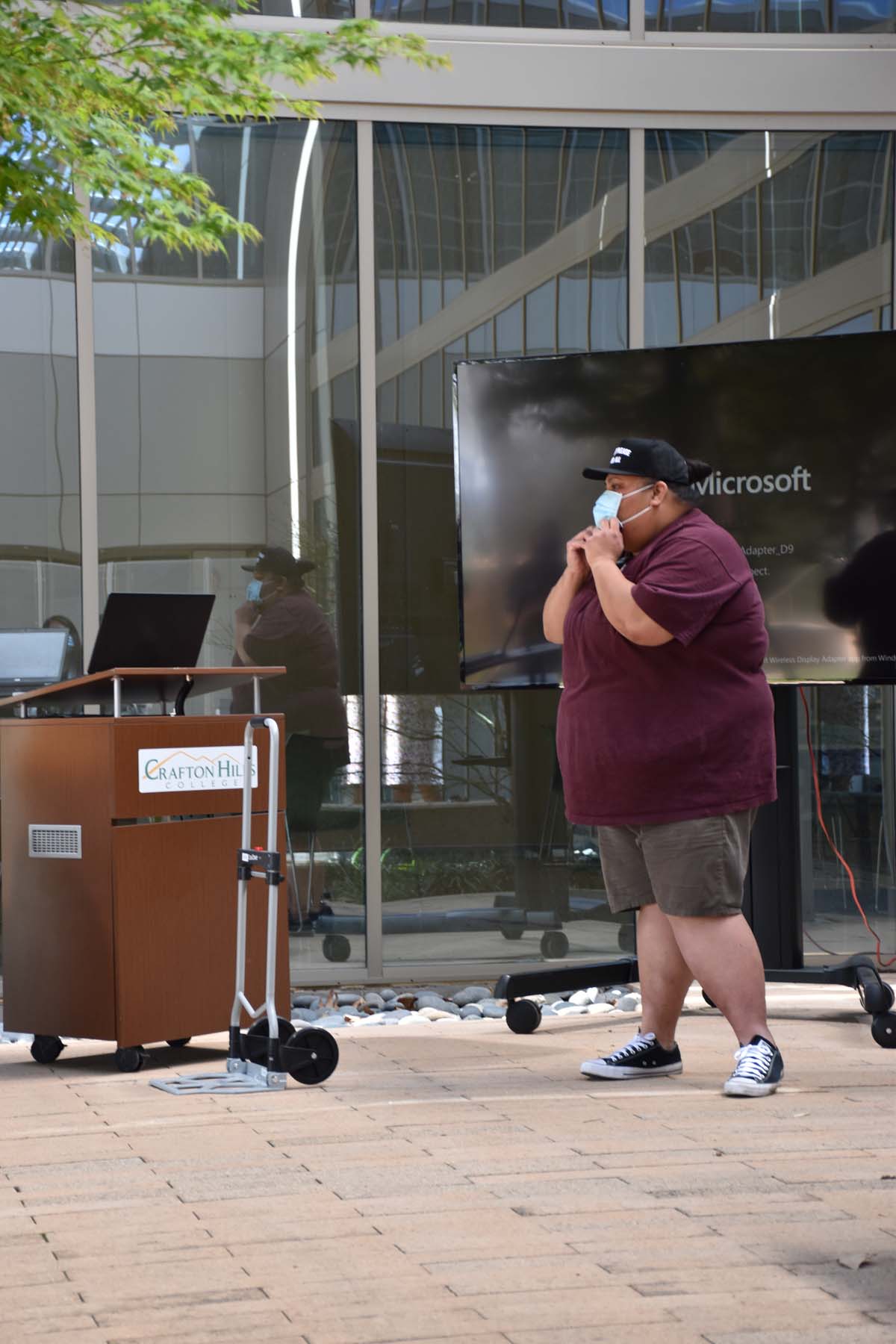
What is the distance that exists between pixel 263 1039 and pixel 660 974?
3.46ft

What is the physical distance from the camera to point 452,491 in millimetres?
7039

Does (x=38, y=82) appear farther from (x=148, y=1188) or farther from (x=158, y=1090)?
(x=148, y=1188)

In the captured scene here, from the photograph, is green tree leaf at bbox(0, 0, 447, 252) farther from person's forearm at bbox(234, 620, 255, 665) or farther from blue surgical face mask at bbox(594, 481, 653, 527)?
blue surgical face mask at bbox(594, 481, 653, 527)

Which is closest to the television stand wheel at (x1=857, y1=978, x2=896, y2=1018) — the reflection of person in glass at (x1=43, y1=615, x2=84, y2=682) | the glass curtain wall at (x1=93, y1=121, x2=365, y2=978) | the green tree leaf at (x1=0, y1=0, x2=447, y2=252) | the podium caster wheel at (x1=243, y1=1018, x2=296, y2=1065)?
the podium caster wheel at (x1=243, y1=1018, x2=296, y2=1065)

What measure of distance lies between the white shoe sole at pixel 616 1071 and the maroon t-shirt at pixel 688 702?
0.66 meters

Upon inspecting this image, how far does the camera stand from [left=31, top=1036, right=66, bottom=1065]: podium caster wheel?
4.75 m

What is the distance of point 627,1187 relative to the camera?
123 inches

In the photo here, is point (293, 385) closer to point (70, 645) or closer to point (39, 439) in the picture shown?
point (39, 439)

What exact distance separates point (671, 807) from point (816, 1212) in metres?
1.39

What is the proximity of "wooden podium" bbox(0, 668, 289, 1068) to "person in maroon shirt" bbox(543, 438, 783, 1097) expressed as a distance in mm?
937

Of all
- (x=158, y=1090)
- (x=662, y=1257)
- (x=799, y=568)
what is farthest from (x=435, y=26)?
(x=662, y=1257)

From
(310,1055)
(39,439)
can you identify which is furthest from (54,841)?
(39,439)

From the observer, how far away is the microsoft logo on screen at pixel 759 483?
17.6 ft

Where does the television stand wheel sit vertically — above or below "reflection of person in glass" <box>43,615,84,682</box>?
below
